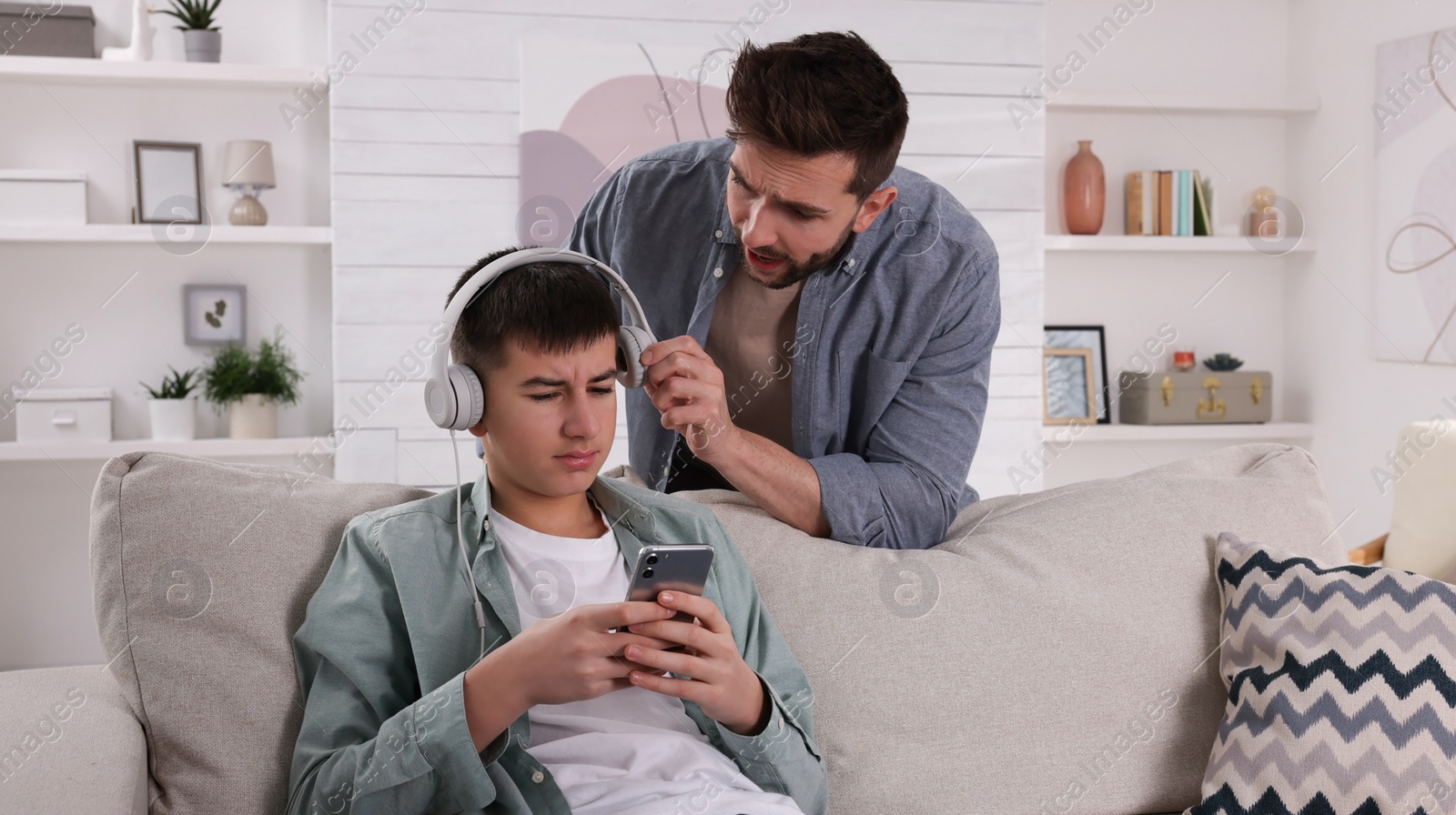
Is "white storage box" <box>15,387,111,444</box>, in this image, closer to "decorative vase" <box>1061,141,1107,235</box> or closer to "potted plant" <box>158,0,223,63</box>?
"potted plant" <box>158,0,223,63</box>

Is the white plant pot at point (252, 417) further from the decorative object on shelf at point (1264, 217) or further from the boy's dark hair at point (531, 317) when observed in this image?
the decorative object on shelf at point (1264, 217)

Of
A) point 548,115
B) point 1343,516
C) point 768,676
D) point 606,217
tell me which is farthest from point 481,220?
point 1343,516

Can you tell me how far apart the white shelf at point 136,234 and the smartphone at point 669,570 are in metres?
2.63

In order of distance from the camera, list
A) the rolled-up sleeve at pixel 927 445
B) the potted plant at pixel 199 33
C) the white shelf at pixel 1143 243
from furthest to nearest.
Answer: the white shelf at pixel 1143 243
the potted plant at pixel 199 33
the rolled-up sleeve at pixel 927 445

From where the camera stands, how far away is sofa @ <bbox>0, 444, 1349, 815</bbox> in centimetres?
128

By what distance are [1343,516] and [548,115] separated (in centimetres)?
296

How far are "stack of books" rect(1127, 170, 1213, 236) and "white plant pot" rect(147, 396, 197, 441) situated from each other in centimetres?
314

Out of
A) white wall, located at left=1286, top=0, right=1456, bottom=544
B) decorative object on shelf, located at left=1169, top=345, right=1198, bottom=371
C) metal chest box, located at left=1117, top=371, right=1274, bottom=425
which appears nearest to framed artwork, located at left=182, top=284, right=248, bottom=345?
metal chest box, located at left=1117, top=371, right=1274, bottom=425

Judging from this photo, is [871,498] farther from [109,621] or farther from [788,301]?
[109,621]

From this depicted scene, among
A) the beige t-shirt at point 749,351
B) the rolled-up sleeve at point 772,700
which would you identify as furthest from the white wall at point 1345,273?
the rolled-up sleeve at point 772,700

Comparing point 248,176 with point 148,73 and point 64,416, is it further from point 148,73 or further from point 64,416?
point 64,416

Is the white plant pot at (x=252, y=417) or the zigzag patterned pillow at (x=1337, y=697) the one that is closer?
the zigzag patterned pillow at (x=1337, y=697)

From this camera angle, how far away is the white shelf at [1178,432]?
3.91 meters

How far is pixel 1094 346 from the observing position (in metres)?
4.05
